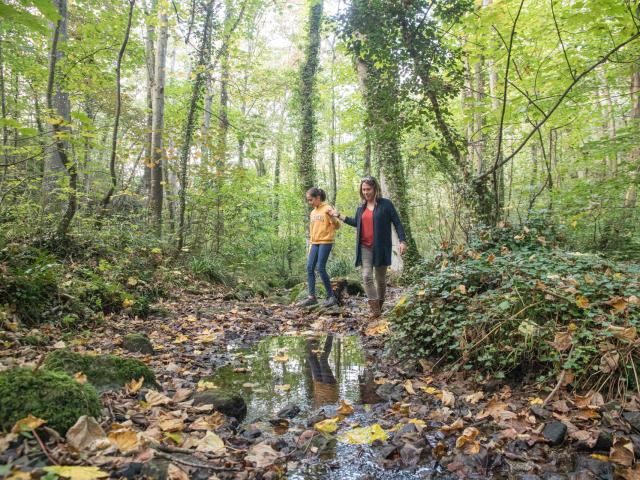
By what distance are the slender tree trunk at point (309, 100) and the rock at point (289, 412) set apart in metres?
10.3

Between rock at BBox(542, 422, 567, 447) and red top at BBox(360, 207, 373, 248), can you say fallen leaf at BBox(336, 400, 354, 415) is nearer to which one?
rock at BBox(542, 422, 567, 447)

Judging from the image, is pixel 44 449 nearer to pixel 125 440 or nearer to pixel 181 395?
pixel 125 440

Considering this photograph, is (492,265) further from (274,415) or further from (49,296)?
(49,296)

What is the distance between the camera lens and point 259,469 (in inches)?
90.4

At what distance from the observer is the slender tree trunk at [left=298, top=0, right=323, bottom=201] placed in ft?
42.7

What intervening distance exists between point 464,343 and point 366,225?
2.95 m

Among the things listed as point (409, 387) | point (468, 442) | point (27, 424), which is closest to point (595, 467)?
point (468, 442)

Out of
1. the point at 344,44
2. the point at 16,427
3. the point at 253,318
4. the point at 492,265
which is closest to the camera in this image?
the point at 16,427

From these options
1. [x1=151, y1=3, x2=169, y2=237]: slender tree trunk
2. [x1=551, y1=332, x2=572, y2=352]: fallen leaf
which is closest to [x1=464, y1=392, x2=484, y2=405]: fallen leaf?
[x1=551, y1=332, x2=572, y2=352]: fallen leaf

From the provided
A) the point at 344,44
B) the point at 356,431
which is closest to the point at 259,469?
the point at 356,431

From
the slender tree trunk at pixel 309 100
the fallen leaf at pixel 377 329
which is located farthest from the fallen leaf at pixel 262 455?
the slender tree trunk at pixel 309 100

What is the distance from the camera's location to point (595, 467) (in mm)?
2385

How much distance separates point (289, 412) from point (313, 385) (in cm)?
73

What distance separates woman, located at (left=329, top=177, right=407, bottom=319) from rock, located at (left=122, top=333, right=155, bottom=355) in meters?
3.31
